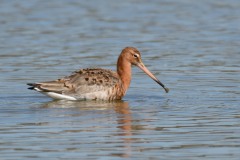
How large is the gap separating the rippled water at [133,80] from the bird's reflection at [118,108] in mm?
15

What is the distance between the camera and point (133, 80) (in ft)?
55.2

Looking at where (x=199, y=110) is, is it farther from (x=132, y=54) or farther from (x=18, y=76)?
(x=18, y=76)

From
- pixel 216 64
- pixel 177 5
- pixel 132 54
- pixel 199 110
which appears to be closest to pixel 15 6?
pixel 177 5

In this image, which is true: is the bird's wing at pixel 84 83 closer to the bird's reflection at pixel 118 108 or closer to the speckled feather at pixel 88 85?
the speckled feather at pixel 88 85

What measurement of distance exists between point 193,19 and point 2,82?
33.0 ft

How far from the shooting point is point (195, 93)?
49.3 feet

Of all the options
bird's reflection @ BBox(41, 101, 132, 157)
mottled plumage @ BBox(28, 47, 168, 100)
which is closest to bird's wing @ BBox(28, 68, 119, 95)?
mottled plumage @ BBox(28, 47, 168, 100)

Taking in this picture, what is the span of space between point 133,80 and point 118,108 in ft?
9.35

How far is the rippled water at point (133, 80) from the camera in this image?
10781 millimetres

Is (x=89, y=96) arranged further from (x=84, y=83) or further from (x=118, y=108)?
(x=118, y=108)

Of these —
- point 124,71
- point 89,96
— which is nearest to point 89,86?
point 89,96

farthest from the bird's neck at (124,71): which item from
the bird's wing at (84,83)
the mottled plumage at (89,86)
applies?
the bird's wing at (84,83)

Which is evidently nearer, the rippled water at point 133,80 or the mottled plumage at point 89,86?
the rippled water at point 133,80

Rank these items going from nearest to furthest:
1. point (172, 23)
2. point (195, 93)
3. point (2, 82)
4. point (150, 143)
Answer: point (150, 143) → point (195, 93) → point (2, 82) → point (172, 23)
